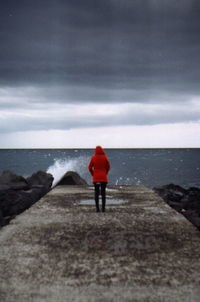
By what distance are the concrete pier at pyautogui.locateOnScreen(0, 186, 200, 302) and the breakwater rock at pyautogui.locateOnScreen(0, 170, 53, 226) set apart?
3.54 metres

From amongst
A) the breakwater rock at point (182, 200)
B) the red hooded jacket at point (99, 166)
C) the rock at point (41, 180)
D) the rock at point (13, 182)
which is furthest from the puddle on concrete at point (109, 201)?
the rock at point (41, 180)

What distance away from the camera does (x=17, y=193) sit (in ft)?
35.7

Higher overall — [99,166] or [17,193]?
[99,166]

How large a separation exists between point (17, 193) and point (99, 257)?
296 inches

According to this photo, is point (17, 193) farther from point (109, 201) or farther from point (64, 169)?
point (64, 169)

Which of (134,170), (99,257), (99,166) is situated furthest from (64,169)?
(99,257)

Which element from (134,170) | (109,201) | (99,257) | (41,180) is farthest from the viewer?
(134,170)

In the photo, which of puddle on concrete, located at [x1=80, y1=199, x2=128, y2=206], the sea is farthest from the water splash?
puddle on concrete, located at [x1=80, y1=199, x2=128, y2=206]

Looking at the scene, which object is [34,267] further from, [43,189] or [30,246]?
[43,189]

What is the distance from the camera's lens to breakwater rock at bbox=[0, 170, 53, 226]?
10172mm

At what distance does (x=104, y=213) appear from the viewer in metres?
6.33

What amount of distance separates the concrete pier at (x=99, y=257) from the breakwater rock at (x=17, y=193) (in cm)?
354

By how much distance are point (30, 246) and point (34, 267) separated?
722 millimetres

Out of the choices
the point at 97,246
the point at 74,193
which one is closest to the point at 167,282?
the point at 97,246
